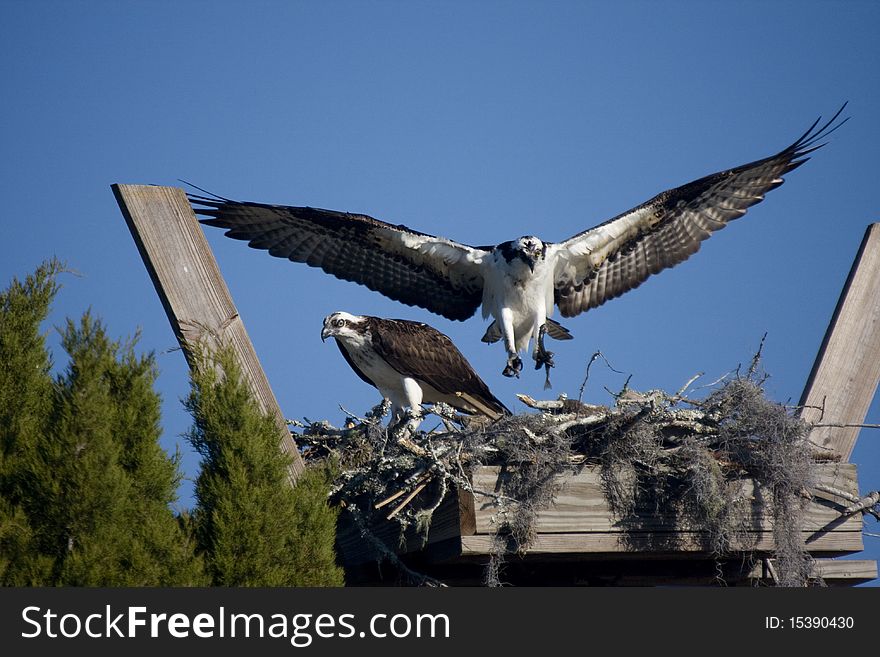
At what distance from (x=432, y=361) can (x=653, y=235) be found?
1.94 m

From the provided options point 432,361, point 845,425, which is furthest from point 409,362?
point 845,425

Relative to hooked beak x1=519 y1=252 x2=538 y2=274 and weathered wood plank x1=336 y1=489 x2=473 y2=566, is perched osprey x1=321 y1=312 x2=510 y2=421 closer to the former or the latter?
hooked beak x1=519 y1=252 x2=538 y2=274

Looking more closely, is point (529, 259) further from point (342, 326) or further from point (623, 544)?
point (623, 544)

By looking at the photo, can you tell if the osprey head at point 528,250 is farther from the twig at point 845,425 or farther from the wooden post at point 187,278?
the wooden post at point 187,278

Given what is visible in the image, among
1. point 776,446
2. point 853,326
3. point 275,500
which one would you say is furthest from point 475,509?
point 853,326

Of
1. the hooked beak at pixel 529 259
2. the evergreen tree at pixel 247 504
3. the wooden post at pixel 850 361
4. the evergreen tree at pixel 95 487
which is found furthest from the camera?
the hooked beak at pixel 529 259

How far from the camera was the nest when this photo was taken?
4738mm

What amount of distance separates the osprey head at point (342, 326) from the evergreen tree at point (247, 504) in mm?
3331

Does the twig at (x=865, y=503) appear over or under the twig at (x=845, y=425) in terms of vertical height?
under

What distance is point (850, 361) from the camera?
5.86 metres

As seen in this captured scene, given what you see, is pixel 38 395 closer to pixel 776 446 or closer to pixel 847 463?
pixel 776 446

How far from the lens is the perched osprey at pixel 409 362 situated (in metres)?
7.21

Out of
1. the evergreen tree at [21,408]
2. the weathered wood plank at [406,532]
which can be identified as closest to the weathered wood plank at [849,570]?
the weathered wood plank at [406,532]

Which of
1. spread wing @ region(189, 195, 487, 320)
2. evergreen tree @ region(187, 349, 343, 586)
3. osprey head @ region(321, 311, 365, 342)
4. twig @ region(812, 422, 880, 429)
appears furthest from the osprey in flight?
evergreen tree @ region(187, 349, 343, 586)
